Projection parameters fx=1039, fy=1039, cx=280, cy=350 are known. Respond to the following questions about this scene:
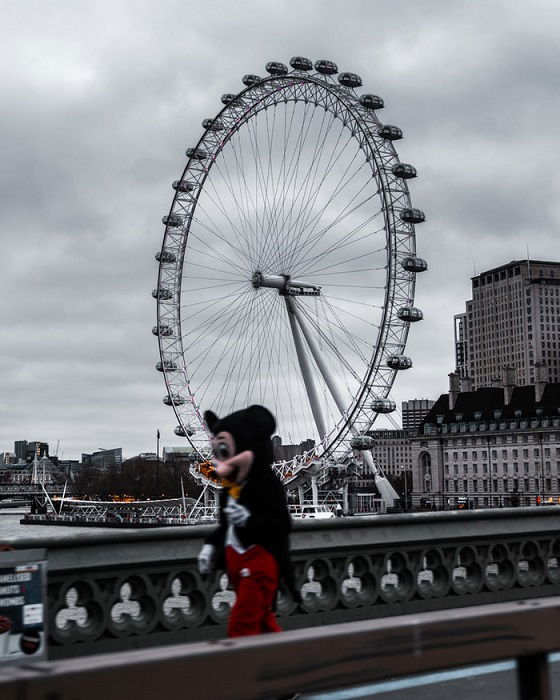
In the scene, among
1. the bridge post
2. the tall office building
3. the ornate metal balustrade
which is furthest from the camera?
the tall office building

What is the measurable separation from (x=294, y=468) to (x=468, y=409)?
73275mm

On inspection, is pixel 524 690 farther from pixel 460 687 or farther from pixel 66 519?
pixel 66 519

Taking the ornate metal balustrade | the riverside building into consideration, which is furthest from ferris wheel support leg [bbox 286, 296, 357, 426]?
the riverside building

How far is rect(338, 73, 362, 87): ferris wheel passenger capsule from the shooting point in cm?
4584

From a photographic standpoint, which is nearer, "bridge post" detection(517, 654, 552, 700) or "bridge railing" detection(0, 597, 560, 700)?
"bridge railing" detection(0, 597, 560, 700)

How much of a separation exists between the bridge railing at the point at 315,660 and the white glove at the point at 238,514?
10.7 feet

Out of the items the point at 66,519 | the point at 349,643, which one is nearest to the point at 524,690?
the point at 349,643

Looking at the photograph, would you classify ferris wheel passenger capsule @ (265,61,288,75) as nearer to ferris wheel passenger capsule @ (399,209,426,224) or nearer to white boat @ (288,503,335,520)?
ferris wheel passenger capsule @ (399,209,426,224)

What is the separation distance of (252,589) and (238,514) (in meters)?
0.42

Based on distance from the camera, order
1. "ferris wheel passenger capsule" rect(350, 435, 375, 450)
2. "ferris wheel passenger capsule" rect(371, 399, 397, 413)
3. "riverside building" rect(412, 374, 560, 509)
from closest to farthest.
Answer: "ferris wheel passenger capsule" rect(371, 399, 397, 413) → "ferris wheel passenger capsule" rect(350, 435, 375, 450) → "riverside building" rect(412, 374, 560, 509)

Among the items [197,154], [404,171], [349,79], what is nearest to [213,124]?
[197,154]

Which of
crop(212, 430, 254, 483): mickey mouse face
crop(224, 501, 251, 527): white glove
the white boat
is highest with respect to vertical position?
crop(212, 430, 254, 483): mickey mouse face

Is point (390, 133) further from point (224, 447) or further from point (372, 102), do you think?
point (224, 447)

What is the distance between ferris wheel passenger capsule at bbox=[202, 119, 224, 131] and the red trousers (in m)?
48.4
